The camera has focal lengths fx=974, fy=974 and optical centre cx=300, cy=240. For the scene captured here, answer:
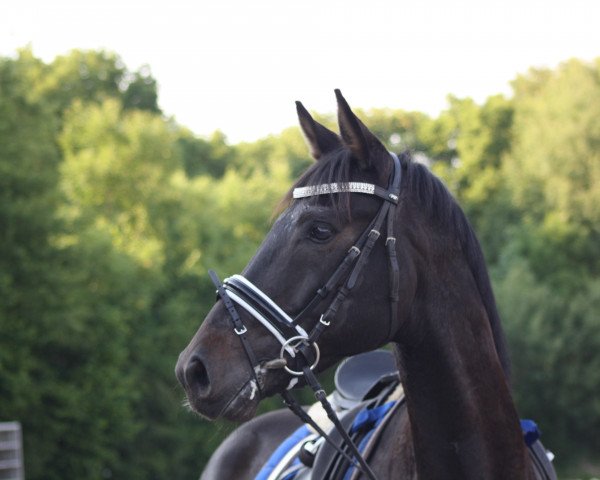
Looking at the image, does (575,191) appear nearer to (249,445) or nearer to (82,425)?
(82,425)

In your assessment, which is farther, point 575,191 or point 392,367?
point 575,191

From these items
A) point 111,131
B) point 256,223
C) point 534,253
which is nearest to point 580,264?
point 534,253

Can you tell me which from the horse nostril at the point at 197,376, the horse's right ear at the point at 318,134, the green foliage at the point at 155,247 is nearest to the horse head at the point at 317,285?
the horse nostril at the point at 197,376

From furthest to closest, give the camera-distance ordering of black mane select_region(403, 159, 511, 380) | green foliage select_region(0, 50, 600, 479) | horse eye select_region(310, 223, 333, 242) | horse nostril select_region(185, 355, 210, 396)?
green foliage select_region(0, 50, 600, 479), black mane select_region(403, 159, 511, 380), horse eye select_region(310, 223, 333, 242), horse nostril select_region(185, 355, 210, 396)

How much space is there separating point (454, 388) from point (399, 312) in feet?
1.41

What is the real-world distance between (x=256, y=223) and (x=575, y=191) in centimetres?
1531

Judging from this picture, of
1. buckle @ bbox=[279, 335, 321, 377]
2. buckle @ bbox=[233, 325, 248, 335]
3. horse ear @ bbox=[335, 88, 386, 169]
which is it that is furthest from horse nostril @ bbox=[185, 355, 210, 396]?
horse ear @ bbox=[335, 88, 386, 169]

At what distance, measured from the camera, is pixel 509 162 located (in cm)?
4997

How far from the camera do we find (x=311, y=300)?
12.9 feet

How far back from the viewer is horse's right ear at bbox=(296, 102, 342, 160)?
4.31 m

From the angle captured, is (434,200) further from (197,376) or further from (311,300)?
→ (197,376)

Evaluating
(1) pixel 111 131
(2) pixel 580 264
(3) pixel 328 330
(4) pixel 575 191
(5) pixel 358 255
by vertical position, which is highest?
(1) pixel 111 131

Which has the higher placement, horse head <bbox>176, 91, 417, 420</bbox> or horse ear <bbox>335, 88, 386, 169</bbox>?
horse ear <bbox>335, 88, 386, 169</bbox>

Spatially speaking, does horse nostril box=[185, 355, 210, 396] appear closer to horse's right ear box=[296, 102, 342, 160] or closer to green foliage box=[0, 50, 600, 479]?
horse's right ear box=[296, 102, 342, 160]
